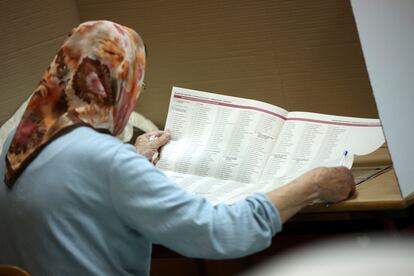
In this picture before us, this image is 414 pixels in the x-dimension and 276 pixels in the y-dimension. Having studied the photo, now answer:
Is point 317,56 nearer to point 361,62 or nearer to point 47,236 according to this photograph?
point 361,62

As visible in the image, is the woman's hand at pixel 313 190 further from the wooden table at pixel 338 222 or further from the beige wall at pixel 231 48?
the beige wall at pixel 231 48

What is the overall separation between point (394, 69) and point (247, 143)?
0.44 meters

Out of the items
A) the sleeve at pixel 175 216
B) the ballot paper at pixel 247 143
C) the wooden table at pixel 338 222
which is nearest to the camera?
the sleeve at pixel 175 216

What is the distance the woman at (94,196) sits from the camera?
3.10 ft

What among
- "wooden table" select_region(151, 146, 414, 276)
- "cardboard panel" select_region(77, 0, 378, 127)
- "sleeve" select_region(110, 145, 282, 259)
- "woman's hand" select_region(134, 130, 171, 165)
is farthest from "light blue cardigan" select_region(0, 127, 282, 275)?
"cardboard panel" select_region(77, 0, 378, 127)

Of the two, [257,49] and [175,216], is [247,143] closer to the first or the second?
[257,49]

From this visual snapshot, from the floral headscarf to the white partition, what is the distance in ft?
1.84

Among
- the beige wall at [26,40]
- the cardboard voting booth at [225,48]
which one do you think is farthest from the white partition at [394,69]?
the beige wall at [26,40]

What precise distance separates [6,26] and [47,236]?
95cm

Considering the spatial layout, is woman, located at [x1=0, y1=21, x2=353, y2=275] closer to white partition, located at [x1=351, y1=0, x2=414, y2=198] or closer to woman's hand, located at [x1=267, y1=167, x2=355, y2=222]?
woman's hand, located at [x1=267, y1=167, x2=355, y2=222]

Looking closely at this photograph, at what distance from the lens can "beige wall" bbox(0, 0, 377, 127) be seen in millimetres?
1594

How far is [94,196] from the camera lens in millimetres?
969

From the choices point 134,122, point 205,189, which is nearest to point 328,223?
point 205,189

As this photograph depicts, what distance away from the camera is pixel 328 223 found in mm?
1783
